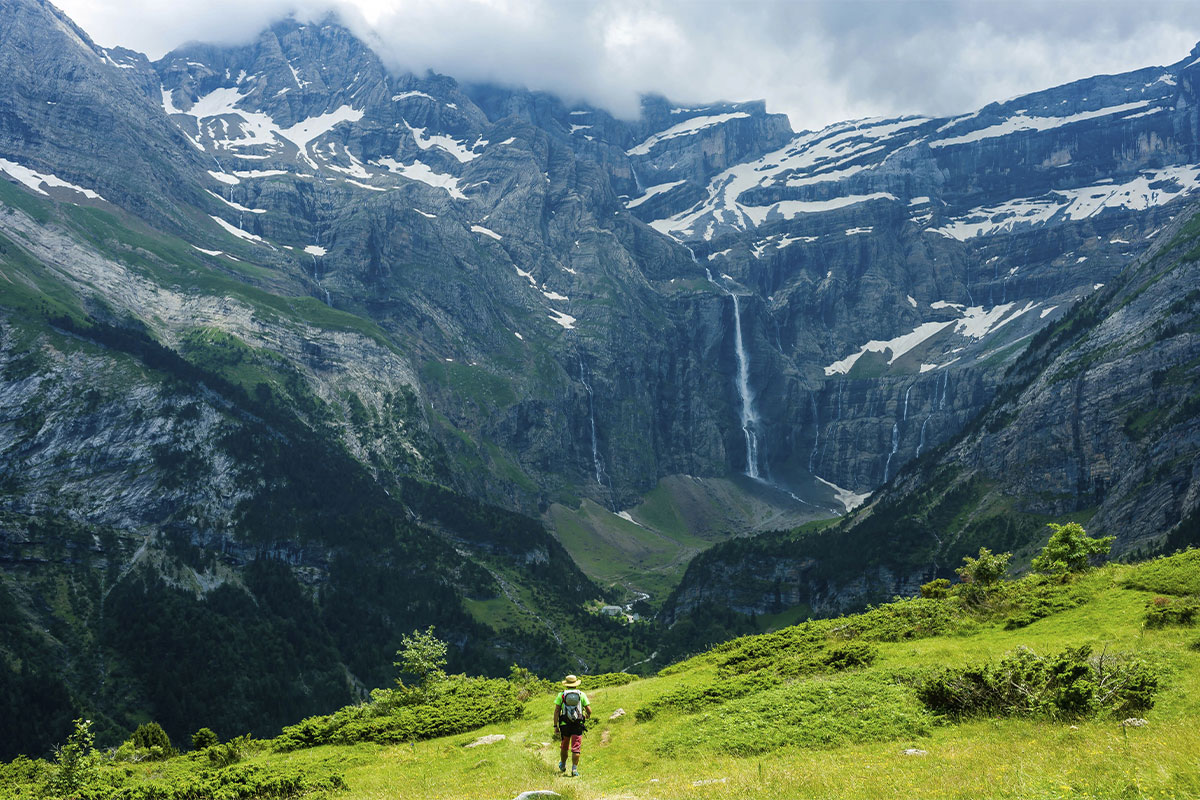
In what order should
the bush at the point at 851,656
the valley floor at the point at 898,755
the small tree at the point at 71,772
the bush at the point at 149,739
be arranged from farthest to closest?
1. the bush at the point at 149,739
2. the bush at the point at 851,656
3. the small tree at the point at 71,772
4. the valley floor at the point at 898,755

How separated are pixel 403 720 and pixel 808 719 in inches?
847

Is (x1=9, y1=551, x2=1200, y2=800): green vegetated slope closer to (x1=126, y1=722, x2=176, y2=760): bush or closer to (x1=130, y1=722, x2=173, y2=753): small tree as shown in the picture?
(x1=126, y1=722, x2=176, y2=760): bush

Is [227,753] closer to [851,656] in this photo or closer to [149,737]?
[149,737]

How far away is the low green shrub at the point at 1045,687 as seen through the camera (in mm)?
23328

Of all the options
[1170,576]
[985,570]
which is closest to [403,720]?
[985,570]

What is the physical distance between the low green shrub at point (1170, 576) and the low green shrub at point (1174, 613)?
394 centimetres

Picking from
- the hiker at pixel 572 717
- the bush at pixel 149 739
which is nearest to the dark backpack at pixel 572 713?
the hiker at pixel 572 717

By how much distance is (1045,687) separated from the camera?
80.8 ft

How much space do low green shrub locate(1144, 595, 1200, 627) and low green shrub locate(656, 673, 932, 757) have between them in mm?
11157

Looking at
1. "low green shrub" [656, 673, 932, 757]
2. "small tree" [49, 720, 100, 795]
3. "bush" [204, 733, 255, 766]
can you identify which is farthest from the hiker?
"small tree" [49, 720, 100, 795]

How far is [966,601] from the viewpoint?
42.4 m

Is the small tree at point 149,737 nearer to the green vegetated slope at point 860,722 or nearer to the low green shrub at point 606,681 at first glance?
the green vegetated slope at point 860,722

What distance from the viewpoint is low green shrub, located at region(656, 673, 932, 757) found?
2730 centimetres

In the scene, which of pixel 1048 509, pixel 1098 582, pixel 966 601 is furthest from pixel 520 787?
pixel 1048 509
